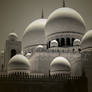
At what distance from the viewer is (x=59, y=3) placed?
38.6 feet

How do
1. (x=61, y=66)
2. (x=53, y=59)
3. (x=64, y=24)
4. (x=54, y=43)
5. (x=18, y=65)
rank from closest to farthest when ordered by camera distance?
(x=61, y=66) → (x=18, y=65) → (x=53, y=59) → (x=54, y=43) → (x=64, y=24)

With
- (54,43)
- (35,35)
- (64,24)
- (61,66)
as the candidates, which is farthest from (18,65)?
(35,35)

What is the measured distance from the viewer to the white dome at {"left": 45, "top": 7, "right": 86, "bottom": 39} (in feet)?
28.3

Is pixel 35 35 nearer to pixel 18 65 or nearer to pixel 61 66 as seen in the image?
pixel 18 65

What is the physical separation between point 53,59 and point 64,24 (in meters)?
1.35

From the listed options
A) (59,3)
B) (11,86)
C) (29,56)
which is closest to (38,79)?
(11,86)

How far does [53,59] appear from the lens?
26.3 feet

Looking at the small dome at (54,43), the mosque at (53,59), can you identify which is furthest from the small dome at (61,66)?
the small dome at (54,43)

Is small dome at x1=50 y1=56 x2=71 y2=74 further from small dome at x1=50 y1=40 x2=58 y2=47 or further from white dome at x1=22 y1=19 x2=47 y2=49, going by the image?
white dome at x1=22 y1=19 x2=47 y2=49

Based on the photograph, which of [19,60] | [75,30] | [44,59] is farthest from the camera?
[75,30]

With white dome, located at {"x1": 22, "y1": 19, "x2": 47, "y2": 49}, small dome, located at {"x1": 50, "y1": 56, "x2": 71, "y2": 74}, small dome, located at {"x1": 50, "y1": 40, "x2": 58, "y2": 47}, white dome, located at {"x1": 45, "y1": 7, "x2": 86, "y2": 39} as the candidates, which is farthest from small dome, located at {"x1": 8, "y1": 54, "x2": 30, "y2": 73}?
white dome, located at {"x1": 22, "y1": 19, "x2": 47, "y2": 49}

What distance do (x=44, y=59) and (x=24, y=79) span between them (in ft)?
4.23

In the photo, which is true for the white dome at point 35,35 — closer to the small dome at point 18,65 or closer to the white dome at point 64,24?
the white dome at point 64,24

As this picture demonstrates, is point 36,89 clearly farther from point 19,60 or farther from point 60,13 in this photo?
point 60,13
